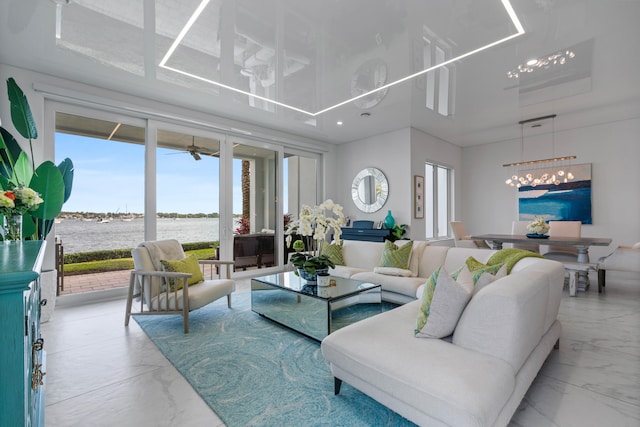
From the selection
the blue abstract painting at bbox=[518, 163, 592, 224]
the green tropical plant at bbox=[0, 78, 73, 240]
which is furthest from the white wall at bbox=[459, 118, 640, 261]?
the green tropical plant at bbox=[0, 78, 73, 240]

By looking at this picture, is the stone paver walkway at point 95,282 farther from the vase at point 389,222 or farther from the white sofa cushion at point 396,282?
the vase at point 389,222

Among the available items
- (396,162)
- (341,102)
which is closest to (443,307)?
(341,102)

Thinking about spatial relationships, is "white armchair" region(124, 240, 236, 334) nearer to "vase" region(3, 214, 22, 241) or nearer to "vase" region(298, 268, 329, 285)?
"vase" region(298, 268, 329, 285)

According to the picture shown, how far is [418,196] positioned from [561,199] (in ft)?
9.92

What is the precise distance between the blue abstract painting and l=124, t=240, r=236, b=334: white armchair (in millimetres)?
6165

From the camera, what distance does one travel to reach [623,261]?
399cm

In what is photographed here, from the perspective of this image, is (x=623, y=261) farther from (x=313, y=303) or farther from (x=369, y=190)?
(x=313, y=303)

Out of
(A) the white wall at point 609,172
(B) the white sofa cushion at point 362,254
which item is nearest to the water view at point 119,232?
(B) the white sofa cushion at point 362,254

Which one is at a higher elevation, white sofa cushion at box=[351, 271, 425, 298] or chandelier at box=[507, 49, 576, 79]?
chandelier at box=[507, 49, 576, 79]

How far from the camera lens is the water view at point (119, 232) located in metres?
3.88

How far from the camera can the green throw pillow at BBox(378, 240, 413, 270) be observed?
367 cm

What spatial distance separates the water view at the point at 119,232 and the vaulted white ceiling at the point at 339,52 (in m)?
1.78

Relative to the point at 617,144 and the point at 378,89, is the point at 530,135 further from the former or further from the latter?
the point at 378,89

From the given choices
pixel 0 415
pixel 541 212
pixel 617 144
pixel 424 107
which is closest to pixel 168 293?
pixel 0 415
